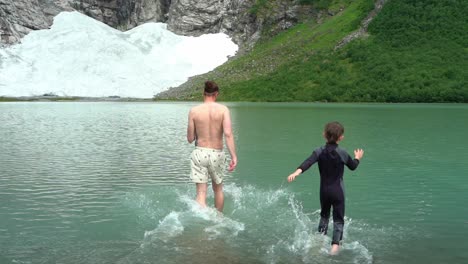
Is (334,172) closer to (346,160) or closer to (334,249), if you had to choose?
(346,160)

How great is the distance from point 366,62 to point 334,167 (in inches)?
3188

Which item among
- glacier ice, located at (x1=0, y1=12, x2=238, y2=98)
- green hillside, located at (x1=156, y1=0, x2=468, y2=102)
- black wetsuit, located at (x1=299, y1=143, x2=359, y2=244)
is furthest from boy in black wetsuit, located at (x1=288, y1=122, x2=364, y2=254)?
glacier ice, located at (x1=0, y1=12, x2=238, y2=98)

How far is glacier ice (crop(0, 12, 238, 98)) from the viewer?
107 meters

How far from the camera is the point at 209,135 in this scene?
10539 mm

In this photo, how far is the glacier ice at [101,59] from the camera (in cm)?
10706

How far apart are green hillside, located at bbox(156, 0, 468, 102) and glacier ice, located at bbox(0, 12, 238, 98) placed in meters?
11.4

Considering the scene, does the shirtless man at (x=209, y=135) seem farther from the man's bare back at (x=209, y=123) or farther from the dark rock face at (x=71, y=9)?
the dark rock face at (x=71, y=9)

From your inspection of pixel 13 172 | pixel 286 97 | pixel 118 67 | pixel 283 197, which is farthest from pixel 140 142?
pixel 118 67

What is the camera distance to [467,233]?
33.2ft

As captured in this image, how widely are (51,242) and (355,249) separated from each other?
18.2 ft

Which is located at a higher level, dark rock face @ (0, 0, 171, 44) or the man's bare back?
dark rock face @ (0, 0, 171, 44)

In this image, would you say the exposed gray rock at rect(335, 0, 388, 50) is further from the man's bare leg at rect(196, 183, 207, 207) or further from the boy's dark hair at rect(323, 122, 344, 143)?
the boy's dark hair at rect(323, 122, 344, 143)

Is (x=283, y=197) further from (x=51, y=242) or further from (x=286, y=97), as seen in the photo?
(x=286, y=97)

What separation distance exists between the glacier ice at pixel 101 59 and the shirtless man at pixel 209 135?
94055mm
